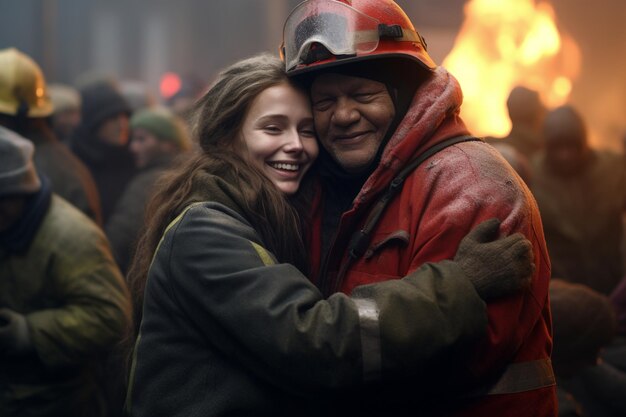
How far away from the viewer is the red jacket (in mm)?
2732

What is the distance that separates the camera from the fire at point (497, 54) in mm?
11398

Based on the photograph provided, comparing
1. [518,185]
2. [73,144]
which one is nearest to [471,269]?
Result: [518,185]

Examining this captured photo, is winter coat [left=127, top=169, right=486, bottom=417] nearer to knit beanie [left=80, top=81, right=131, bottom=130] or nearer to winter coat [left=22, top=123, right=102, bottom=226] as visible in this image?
winter coat [left=22, top=123, right=102, bottom=226]

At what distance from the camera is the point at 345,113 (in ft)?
10.2

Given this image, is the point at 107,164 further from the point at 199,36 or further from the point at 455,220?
the point at 199,36

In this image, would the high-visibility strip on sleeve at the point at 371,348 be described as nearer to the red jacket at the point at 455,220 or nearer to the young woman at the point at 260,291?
the young woman at the point at 260,291

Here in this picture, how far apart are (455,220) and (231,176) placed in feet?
2.75

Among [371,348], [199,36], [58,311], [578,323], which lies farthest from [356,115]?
[199,36]

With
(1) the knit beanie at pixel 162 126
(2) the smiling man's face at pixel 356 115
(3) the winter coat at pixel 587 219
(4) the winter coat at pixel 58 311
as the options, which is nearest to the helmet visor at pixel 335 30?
(2) the smiling man's face at pixel 356 115

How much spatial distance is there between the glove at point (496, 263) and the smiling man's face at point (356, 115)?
61 cm

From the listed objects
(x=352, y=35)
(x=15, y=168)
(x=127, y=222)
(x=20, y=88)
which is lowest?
(x=127, y=222)

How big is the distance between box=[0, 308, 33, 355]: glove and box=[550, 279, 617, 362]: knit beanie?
239 cm

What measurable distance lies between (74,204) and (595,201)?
338 centimetres

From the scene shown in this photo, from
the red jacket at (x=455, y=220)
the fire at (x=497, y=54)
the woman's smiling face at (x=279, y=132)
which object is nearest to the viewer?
the red jacket at (x=455, y=220)
